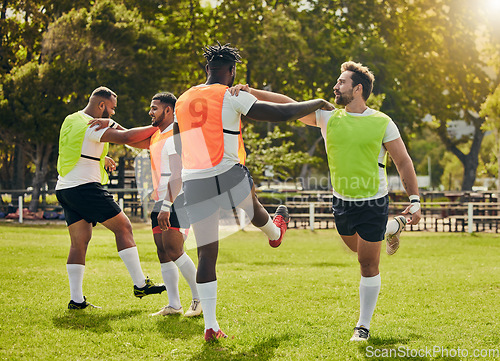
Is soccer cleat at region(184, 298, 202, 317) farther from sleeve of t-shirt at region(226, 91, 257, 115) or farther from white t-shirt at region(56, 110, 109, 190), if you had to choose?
sleeve of t-shirt at region(226, 91, 257, 115)

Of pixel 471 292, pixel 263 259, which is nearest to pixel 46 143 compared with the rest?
pixel 263 259

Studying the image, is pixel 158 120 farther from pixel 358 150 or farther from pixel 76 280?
pixel 358 150

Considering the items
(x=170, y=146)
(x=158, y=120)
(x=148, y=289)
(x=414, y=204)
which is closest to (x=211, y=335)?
(x=148, y=289)

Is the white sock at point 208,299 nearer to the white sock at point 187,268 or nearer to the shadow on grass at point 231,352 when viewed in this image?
the shadow on grass at point 231,352

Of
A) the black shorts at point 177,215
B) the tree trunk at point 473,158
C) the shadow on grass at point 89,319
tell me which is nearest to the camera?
the shadow on grass at point 89,319

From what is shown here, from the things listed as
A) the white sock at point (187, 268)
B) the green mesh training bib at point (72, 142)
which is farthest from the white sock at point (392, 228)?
the green mesh training bib at point (72, 142)

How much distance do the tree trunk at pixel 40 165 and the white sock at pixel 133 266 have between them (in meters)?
23.8

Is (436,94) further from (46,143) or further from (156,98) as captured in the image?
(156,98)

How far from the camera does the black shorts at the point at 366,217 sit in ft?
16.8

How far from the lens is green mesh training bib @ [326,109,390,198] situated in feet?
16.9

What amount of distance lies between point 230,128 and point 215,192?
581 mm

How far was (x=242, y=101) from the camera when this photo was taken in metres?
4.87

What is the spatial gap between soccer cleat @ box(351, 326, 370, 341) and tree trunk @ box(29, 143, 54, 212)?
1027 inches

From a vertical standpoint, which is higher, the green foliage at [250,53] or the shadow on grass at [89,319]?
the green foliage at [250,53]
